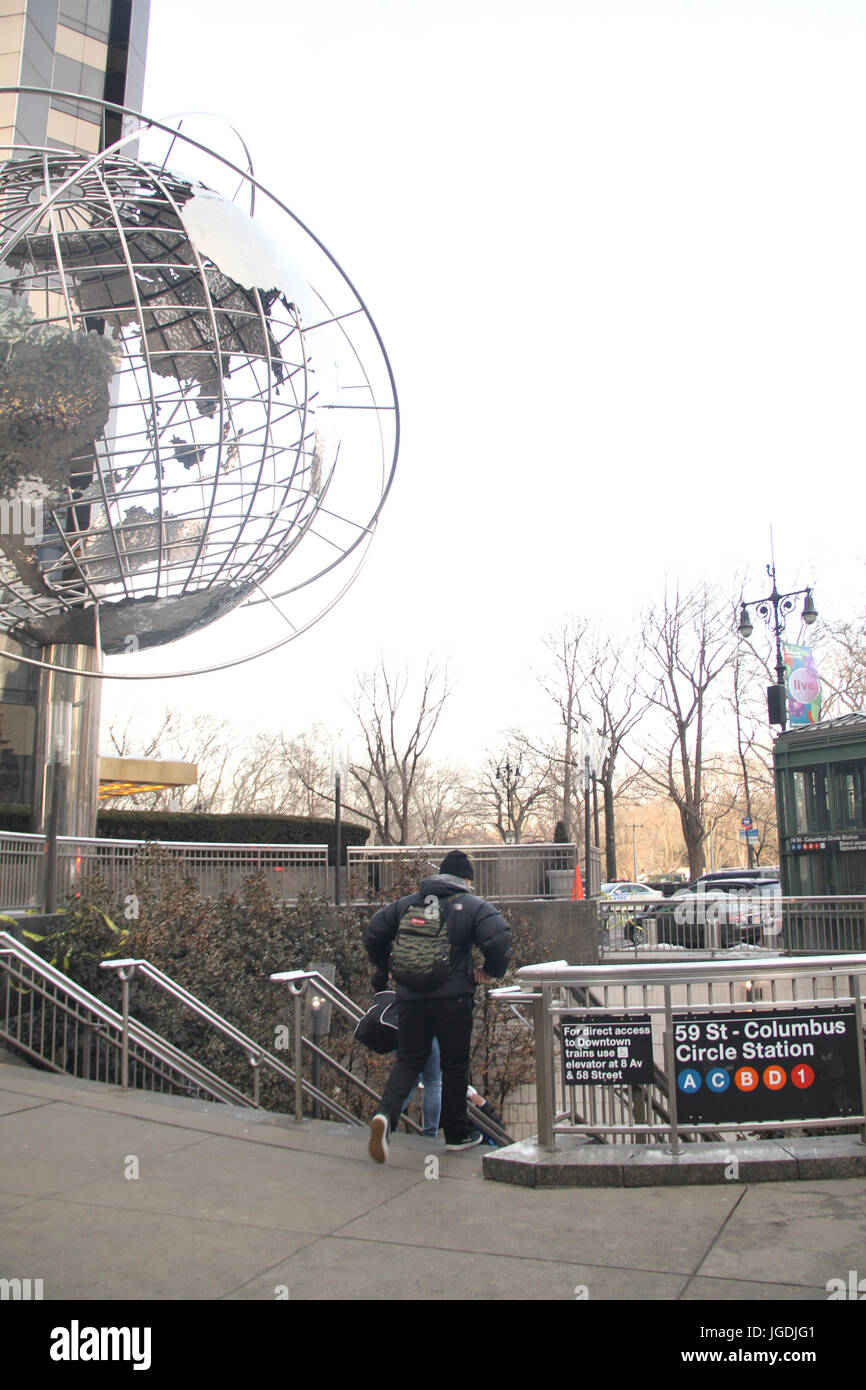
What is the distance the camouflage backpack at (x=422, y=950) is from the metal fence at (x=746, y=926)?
11975mm

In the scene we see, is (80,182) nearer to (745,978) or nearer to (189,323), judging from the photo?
(189,323)

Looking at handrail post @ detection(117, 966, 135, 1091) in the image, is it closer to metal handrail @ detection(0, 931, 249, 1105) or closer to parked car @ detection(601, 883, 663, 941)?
metal handrail @ detection(0, 931, 249, 1105)

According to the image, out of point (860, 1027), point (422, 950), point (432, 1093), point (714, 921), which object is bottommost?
point (432, 1093)

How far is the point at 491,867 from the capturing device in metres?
18.9

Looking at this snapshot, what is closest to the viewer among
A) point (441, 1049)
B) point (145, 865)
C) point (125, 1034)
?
point (441, 1049)

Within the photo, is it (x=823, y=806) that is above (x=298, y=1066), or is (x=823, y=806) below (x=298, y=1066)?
above

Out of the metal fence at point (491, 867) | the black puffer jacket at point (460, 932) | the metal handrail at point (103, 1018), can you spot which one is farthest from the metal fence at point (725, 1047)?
the metal fence at point (491, 867)

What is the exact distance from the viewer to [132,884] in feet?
44.8

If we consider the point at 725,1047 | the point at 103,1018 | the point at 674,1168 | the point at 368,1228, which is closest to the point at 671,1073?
the point at 725,1047

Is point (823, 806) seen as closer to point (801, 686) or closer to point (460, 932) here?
point (801, 686)

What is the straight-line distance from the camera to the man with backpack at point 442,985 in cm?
571

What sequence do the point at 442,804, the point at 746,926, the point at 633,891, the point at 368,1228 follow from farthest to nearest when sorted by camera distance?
1. the point at 442,804
2. the point at 633,891
3. the point at 746,926
4. the point at 368,1228

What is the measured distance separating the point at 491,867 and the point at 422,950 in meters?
13.4
